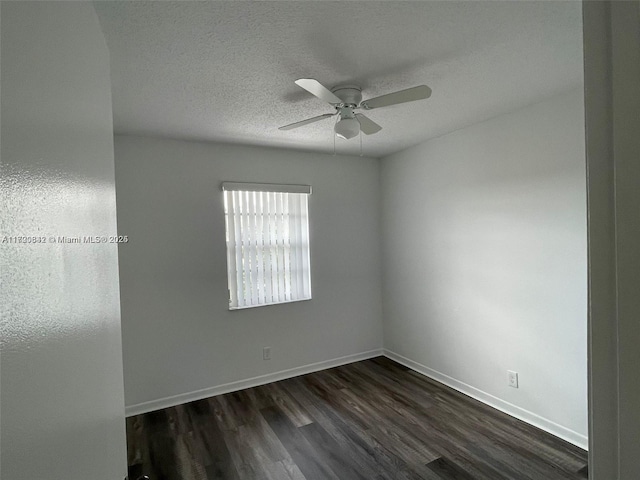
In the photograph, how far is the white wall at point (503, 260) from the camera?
2.22 meters

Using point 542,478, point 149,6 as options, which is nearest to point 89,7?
point 149,6

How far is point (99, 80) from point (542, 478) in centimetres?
302

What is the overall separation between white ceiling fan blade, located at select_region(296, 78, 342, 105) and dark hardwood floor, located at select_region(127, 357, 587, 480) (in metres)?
2.33

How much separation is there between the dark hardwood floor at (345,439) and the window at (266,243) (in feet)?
3.23

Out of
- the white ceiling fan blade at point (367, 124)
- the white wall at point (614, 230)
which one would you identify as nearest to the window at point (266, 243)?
the white ceiling fan blade at point (367, 124)

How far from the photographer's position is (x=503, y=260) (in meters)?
2.65

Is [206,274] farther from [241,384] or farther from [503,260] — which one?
[503,260]

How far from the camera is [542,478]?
1.93m

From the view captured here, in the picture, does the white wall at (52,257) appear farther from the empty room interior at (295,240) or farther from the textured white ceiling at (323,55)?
the textured white ceiling at (323,55)

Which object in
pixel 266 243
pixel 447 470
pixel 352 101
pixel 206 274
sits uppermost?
pixel 352 101

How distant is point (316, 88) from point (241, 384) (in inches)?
114

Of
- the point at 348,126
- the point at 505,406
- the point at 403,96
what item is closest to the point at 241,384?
the point at 505,406

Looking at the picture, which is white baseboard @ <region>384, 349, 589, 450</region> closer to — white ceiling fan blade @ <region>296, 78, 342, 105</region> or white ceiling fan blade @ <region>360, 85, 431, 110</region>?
white ceiling fan blade @ <region>360, 85, 431, 110</region>

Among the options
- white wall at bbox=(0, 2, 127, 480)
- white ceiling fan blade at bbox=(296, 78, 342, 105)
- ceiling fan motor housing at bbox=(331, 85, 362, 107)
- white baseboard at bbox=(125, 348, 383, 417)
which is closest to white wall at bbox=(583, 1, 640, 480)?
white wall at bbox=(0, 2, 127, 480)
